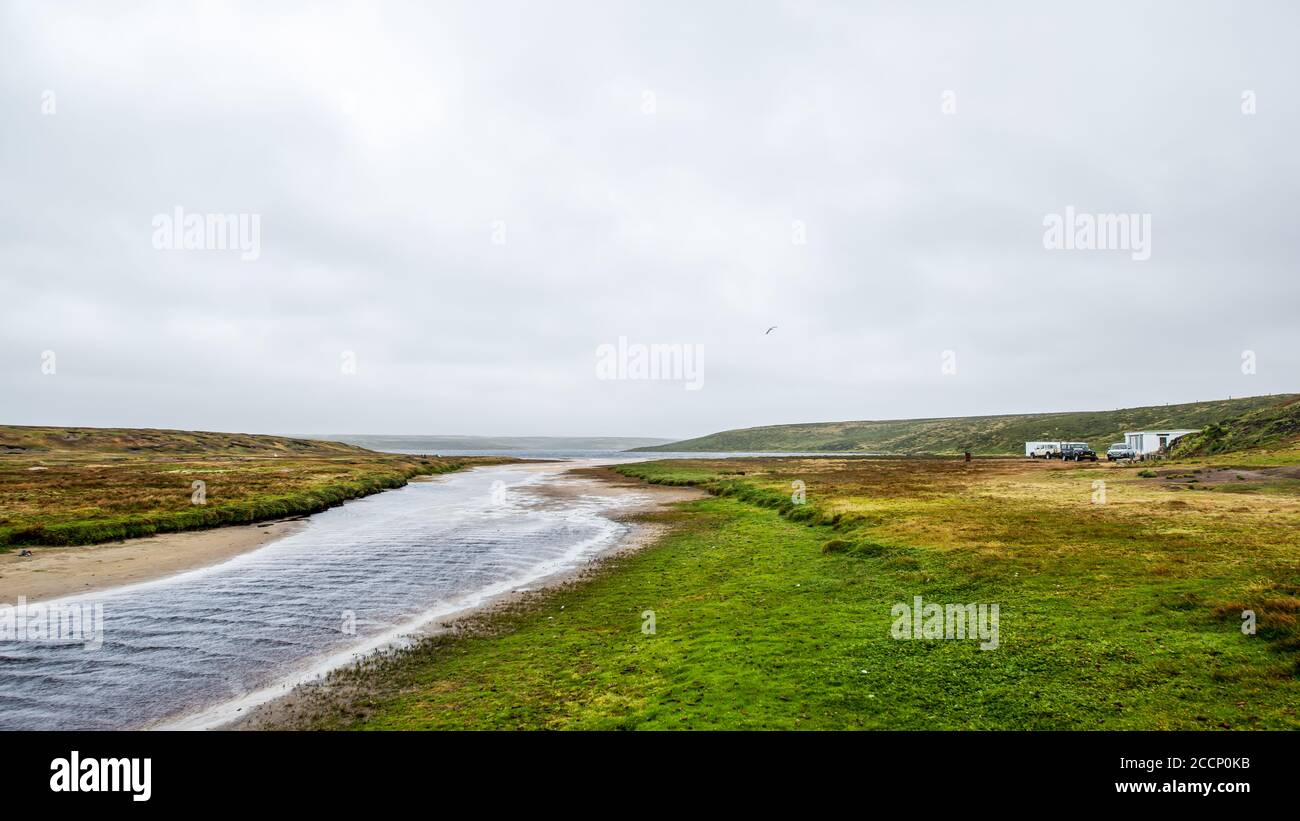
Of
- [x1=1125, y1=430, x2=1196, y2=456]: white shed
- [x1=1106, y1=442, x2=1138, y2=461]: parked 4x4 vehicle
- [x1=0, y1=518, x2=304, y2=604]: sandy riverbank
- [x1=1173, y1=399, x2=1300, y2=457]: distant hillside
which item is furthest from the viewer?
[x1=1125, y1=430, x2=1196, y2=456]: white shed

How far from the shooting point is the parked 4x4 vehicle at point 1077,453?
302 feet

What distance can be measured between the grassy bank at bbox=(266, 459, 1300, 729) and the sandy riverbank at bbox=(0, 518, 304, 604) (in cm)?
1976

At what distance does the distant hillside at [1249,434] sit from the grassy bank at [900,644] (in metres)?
66.3

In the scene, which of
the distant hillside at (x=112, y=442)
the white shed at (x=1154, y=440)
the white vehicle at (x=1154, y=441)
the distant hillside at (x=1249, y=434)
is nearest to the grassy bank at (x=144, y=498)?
the distant hillside at (x=112, y=442)

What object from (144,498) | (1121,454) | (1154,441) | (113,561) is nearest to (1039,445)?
(1154,441)

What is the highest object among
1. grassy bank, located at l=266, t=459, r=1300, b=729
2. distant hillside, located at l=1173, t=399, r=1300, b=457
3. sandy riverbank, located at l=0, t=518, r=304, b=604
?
distant hillside, located at l=1173, t=399, r=1300, b=457

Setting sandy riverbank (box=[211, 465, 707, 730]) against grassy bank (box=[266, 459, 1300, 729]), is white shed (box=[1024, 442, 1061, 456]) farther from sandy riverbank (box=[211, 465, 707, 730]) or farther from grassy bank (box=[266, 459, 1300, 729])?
sandy riverbank (box=[211, 465, 707, 730])

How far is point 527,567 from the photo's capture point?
93.7 feet

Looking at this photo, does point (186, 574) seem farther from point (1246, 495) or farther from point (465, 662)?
point (1246, 495)

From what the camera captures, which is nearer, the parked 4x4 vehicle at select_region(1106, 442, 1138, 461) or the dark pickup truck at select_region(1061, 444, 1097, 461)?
the parked 4x4 vehicle at select_region(1106, 442, 1138, 461)

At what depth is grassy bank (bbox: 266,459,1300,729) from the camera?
10.1m

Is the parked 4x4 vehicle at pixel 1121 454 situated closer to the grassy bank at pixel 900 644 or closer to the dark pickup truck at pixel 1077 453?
the dark pickup truck at pixel 1077 453

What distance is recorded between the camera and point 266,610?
68.6 ft

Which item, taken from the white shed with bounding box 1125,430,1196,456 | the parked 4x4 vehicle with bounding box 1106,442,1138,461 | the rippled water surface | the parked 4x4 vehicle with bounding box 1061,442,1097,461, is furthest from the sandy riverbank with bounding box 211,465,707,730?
the white shed with bounding box 1125,430,1196,456
